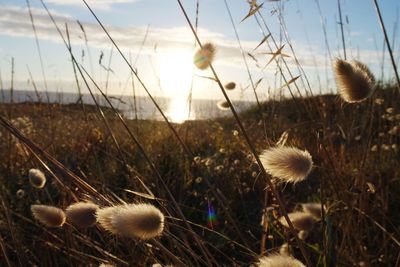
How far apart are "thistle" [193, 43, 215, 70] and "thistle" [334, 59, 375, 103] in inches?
13.4

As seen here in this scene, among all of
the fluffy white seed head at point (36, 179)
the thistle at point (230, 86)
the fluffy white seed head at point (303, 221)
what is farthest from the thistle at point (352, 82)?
the thistle at point (230, 86)

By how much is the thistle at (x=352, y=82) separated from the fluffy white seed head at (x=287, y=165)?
303mm

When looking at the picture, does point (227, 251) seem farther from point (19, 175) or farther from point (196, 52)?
point (19, 175)

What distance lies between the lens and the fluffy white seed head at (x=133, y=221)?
2.47 ft

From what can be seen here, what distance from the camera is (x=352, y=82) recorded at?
1.08 m

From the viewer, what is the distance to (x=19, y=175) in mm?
2398

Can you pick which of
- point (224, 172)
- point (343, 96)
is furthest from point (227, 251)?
point (343, 96)

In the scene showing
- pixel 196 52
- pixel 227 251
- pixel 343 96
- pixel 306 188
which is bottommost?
pixel 227 251

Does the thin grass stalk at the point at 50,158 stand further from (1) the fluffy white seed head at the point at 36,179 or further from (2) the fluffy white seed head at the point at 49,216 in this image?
(1) the fluffy white seed head at the point at 36,179

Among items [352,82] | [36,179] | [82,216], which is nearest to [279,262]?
[82,216]

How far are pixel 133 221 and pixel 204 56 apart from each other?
1.82 feet

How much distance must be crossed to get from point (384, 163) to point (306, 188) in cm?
50

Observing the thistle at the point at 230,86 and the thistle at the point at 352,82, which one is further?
the thistle at the point at 230,86

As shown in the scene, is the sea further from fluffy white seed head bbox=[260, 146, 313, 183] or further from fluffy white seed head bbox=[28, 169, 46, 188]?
fluffy white seed head bbox=[260, 146, 313, 183]
